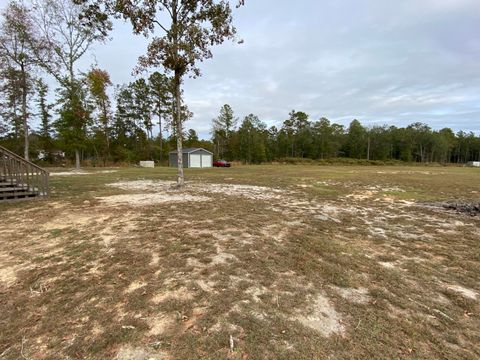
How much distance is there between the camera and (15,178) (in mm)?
8953

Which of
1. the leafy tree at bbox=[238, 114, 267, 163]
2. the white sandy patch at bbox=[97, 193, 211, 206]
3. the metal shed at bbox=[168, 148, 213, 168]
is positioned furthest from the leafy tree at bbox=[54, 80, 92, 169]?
the leafy tree at bbox=[238, 114, 267, 163]

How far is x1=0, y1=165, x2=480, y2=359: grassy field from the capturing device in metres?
2.27

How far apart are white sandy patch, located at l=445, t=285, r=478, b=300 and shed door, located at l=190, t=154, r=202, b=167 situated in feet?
113

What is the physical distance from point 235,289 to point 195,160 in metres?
34.6

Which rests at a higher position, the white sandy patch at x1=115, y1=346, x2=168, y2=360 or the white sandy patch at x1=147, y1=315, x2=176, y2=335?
the white sandy patch at x1=147, y1=315, x2=176, y2=335

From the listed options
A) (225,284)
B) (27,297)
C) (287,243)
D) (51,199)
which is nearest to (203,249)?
(225,284)

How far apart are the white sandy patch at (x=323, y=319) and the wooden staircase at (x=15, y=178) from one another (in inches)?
376

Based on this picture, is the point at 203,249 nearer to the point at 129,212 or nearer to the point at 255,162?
the point at 129,212

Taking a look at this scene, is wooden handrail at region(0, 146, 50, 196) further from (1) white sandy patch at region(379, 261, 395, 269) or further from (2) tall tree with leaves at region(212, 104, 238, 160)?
(2) tall tree with leaves at region(212, 104, 238, 160)

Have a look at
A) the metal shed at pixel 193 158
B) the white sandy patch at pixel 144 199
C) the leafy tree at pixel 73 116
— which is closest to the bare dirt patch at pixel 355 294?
the white sandy patch at pixel 144 199

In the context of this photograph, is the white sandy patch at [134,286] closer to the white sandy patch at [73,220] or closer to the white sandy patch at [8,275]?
the white sandy patch at [8,275]

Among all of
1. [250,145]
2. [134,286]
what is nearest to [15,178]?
[134,286]

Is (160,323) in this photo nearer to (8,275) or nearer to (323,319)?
(323,319)

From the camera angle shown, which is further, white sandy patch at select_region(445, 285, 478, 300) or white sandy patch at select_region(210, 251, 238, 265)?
white sandy patch at select_region(210, 251, 238, 265)
